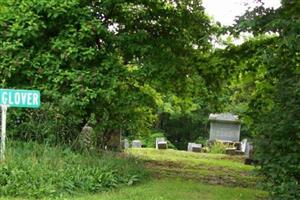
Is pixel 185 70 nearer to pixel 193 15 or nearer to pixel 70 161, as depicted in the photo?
pixel 193 15

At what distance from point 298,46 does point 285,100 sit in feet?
2.95

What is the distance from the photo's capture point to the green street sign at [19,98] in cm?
790

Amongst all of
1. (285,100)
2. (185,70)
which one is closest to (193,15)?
(185,70)

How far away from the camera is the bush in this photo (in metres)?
6.94

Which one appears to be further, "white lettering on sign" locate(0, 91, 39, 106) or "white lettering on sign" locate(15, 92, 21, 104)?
"white lettering on sign" locate(15, 92, 21, 104)

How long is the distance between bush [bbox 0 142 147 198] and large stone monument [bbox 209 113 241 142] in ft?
49.9

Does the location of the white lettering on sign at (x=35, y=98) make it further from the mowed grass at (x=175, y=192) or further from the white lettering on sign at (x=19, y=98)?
the mowed grass at (x=175, y=192)

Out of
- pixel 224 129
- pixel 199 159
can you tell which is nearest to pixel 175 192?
pixel 199 159

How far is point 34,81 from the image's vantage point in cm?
932

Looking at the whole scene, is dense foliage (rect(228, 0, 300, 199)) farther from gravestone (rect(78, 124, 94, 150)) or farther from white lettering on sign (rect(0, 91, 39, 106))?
white lettering on sign (rect(0, 91, 39, 106))

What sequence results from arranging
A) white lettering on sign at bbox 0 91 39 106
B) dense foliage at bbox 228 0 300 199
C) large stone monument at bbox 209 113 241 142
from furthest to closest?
large stone monument at bbox 209 113 241 142
white lettering on sign at bbox 0 91 39 106
dense foliage at bbox 228 0 300 199

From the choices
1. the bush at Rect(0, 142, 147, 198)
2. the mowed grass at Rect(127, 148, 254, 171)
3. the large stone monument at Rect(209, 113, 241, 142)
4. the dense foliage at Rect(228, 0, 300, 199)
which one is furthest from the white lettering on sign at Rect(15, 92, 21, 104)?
the large stone monument at Rect(209, 113, 241, 142)

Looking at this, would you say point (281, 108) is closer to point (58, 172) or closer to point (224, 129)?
point (58, 172)

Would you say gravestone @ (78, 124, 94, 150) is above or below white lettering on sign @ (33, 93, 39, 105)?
below
